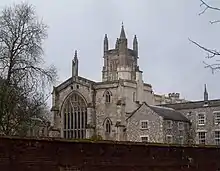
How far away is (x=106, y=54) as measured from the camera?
103 metres

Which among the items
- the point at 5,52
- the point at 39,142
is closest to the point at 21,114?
the point at 5,52

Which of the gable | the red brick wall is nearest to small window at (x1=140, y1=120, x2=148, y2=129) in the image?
the gable

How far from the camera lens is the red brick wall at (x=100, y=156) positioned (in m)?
15.4

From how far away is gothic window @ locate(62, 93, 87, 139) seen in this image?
228ft

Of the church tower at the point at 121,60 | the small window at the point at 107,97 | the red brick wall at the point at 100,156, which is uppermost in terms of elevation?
the church tower at the point at 121,60

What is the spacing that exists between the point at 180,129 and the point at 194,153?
132 ft

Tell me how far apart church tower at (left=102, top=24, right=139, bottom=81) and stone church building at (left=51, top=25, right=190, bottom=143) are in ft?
44.3

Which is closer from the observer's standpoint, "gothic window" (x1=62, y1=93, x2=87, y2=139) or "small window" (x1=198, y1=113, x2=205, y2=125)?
"small window" (x1=198, y1=113, x2=205, y2=125)

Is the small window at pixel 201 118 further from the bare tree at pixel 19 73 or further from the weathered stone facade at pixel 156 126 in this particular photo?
the bare tree at pixel 19 73

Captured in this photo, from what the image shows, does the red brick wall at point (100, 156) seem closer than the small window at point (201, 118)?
Yes

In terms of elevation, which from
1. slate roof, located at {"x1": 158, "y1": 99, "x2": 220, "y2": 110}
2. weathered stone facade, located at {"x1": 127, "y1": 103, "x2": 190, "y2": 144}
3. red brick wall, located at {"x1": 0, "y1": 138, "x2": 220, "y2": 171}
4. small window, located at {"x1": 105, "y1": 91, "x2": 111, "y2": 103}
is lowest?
red brick wall, located at {"x1": 0, "y1": 138, "x2": 220, "y2": 171}

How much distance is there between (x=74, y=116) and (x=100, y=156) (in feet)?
172

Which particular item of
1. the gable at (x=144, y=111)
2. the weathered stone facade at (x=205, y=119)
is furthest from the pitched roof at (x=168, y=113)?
the weathered stone facade at (x=205, y=119)

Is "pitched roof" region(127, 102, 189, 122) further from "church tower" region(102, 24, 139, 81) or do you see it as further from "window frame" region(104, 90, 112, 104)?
"church tower" region(102, 24, 139, 81)
